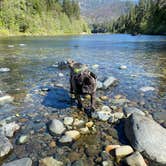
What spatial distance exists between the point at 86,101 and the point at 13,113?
8.22 feet

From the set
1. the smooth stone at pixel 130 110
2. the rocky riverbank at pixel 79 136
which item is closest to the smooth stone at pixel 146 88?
the rocky riverbank at pixel 79 136

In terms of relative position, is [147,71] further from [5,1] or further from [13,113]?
[5,1]

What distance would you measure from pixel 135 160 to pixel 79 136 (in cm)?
176

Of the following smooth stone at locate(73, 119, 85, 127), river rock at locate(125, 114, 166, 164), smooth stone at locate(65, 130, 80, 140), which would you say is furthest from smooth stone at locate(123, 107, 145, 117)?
smooth stone at locate(65, 130, 80, 140)

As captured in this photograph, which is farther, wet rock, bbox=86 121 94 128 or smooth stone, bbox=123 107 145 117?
smooth stone, bbox=123 107 145 117

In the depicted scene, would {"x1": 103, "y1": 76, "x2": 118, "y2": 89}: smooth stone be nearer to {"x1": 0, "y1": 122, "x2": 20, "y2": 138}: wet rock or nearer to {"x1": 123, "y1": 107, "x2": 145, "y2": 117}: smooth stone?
{"x1": 123, "y1": 107, "x2": 145, "y2": 117}: smooth stone

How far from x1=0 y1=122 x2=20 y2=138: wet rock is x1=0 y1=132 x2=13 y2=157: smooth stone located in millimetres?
402

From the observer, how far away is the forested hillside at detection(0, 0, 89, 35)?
257ft

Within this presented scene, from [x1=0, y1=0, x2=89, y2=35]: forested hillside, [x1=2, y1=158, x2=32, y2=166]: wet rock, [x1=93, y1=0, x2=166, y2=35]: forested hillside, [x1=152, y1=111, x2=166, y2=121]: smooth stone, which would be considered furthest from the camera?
[x1=93, y1=0, x2=166, y2=35]: forested hillside

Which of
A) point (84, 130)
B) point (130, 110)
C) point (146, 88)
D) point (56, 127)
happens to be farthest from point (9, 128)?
point (146, 88)

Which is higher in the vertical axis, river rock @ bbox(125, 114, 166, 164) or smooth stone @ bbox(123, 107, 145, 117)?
river rock @ bbox(125, 114, 166, 164)

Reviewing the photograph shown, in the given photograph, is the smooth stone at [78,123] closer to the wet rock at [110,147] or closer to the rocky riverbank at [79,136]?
the rocky riverbank at [79,136]

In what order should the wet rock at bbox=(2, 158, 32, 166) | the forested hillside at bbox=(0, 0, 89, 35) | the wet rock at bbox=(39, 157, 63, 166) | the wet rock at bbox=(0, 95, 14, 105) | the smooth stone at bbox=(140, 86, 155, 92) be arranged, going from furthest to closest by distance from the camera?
1. the forested hillside at bbox=(0, 0, 89, 35)
2. the smooth stone at bbox=(140, 86, 155, 92)
3. the wet rock at bbox=(0, 95, 14, 105)
4. the wet rock at bbox=(39, 157, 63, 166)
5. the wet rock at bbox=(2, 158, 32, 166)

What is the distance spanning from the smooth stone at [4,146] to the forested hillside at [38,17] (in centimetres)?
6844
